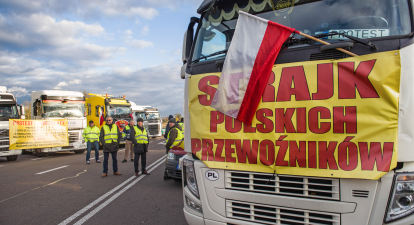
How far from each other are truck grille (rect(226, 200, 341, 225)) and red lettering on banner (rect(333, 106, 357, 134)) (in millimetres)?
755

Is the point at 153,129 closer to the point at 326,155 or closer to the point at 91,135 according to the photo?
the point at 91,135

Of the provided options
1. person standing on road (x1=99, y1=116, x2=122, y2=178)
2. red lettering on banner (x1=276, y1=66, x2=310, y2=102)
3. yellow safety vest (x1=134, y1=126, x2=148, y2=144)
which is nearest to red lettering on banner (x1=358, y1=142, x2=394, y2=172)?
red lettering on banner (x1=276, y1=66, x2=310, y2=102)

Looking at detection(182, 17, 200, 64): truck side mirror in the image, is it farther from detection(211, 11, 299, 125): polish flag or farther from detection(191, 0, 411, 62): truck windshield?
detection(211, 11, 299, 125): polish flag

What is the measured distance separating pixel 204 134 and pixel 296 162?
104 centimetres

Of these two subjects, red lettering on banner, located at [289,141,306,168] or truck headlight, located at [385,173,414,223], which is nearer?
truck headlight, located at [385,173,414,223]

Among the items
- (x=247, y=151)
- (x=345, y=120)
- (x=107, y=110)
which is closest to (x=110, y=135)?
(x=247, y=151)

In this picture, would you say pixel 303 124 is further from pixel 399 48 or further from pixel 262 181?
pixel 399 48

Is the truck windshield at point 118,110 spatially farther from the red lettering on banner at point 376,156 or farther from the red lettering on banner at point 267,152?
the red lettering on banner at point 376,156

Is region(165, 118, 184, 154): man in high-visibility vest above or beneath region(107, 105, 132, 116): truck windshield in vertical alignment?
beneath

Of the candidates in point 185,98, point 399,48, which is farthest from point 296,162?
point 185,98

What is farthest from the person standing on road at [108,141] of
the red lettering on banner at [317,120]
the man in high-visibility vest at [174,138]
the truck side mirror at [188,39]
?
the red lettering on banner at [317,120]

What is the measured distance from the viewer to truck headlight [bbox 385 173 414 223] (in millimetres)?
2094

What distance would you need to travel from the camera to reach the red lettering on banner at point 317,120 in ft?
7.83

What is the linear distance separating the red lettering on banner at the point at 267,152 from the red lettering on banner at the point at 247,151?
64 millimetres
